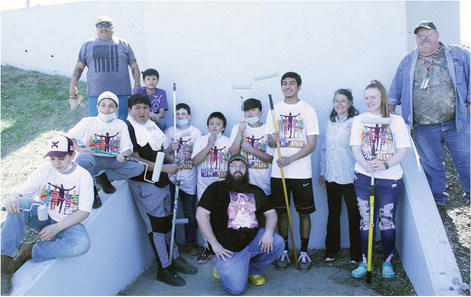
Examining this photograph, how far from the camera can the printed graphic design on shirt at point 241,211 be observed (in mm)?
4336

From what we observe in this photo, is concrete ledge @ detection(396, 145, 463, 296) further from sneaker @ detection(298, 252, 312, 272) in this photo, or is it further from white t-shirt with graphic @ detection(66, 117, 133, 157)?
white t-shirt with graphic @ detection(66, 117, 133, 157)

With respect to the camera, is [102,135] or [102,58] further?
[102,58]

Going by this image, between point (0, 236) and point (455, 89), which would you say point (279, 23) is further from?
point (0, 236)

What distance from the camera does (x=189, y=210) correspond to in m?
5.09

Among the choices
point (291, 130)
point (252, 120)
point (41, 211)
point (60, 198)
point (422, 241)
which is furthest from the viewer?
point (252, 120)

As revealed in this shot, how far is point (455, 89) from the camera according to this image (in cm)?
423

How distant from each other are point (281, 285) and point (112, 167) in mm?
2049

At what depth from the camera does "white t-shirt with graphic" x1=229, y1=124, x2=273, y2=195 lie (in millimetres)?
4816

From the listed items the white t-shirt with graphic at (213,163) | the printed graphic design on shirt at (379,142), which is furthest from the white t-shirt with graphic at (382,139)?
the white t-shirt with graphic at (213,163)

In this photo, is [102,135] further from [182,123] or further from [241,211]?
[241,211]

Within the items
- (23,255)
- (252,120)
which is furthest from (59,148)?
(252,120)

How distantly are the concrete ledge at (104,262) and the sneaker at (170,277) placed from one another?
0.34 m

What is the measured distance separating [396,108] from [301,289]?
7.32 feet

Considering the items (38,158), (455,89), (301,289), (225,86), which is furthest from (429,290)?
(38,158)
